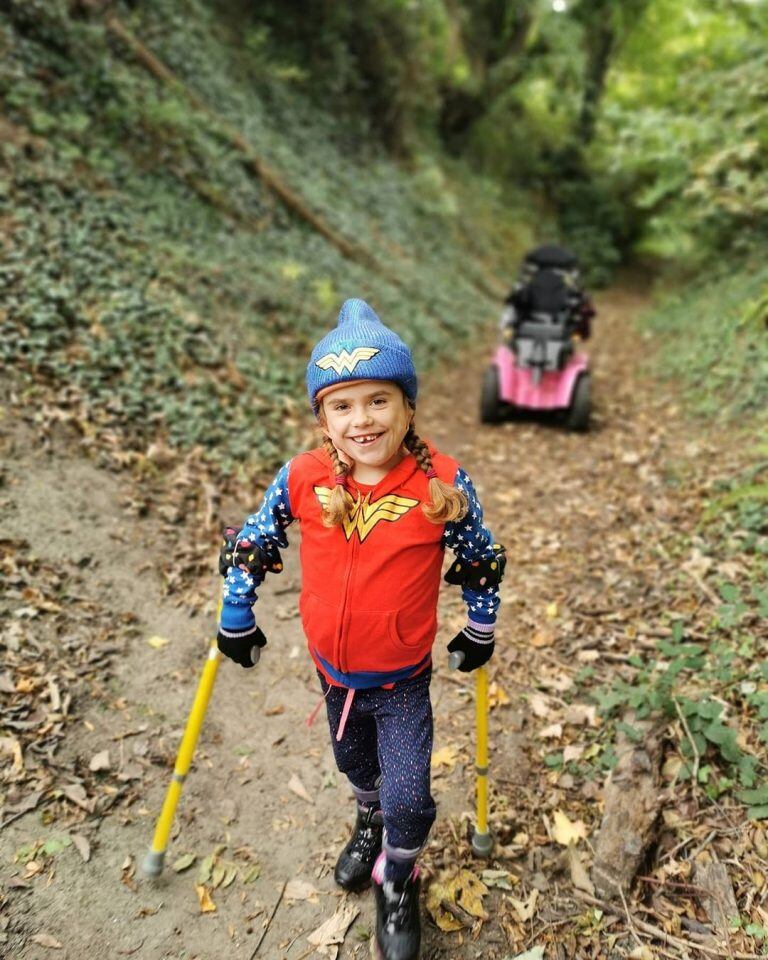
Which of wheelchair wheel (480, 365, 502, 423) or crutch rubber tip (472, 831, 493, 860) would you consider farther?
wheelchair wheel (480, 365, 502, 423)

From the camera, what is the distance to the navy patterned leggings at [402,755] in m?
2.35

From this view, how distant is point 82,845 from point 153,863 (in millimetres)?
326

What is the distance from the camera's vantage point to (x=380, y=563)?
224 cm

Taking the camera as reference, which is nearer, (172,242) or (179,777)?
(179,777)

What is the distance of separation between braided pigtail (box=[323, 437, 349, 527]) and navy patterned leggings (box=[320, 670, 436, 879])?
67 cm

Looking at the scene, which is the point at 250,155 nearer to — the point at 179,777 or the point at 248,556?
the point at 248,556

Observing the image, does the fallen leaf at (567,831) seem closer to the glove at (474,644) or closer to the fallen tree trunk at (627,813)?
the fallen tree trunk at (627,813)

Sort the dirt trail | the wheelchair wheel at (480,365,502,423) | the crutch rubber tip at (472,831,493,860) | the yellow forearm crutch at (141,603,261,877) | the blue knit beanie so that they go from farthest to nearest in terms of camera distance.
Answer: the wheelchair wheel at (480,365,502,423), the crutch rubber tip at (472,831,493,860), the yellow forearm crutch at (141,603,261,877), the dirt trail, the blue knit beanie

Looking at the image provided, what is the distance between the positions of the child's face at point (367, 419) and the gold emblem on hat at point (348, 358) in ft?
0.20

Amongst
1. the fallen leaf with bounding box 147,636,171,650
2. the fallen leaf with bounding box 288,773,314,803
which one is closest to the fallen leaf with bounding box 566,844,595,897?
the fallen leaf with bounding box 288,773,314,803

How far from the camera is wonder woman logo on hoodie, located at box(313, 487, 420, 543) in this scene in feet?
7.44

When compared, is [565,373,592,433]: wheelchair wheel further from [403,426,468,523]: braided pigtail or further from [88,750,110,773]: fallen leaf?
[88,750,110,773]: fallen leaf

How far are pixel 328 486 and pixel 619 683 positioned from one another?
2.20 meters

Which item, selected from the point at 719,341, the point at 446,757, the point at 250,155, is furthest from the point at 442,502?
the point at 250,155
